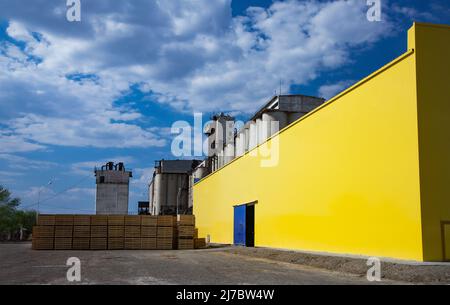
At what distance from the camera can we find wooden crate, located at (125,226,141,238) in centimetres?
2886

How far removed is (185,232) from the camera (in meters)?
29.7

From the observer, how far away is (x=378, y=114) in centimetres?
1423

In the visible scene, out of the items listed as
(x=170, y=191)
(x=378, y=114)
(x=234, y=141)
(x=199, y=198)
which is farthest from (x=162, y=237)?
(x=170, y=191)

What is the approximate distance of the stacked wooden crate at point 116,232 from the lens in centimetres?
2867

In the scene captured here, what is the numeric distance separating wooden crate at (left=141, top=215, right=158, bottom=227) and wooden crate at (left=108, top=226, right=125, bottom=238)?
4.23 feet

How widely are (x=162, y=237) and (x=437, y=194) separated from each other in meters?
19.5

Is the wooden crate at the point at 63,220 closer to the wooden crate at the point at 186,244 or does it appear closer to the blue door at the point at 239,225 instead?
the wooden crate at the point at 186,244

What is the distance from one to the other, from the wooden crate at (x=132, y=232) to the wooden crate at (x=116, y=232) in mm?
236

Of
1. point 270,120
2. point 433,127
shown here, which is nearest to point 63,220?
point 270,120

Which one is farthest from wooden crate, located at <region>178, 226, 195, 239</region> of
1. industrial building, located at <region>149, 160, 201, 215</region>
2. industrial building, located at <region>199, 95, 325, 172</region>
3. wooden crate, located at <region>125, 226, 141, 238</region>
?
industrial building, located at <region>149, 160, 201, 215</region>
